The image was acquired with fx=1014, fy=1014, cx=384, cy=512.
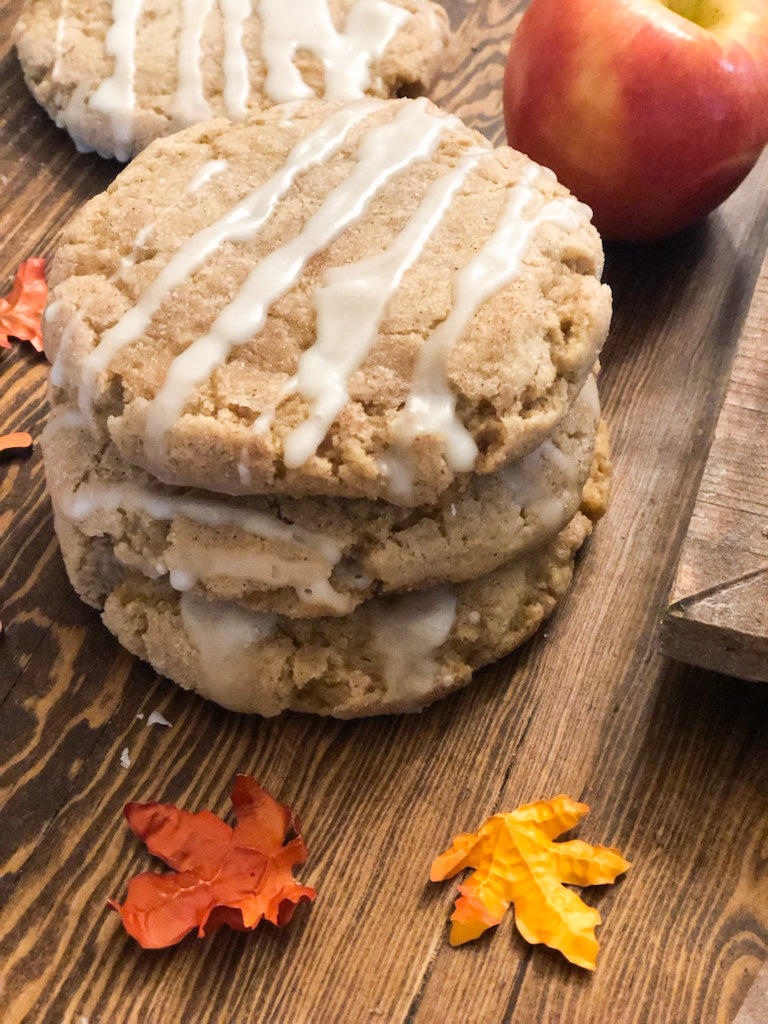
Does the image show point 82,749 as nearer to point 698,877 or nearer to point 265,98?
point 698,877

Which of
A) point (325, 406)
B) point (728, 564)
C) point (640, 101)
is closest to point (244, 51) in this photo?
point (640, 101)

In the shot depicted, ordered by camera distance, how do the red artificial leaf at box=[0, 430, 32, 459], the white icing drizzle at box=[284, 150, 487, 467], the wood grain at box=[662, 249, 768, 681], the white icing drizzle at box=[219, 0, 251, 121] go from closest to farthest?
the white icing drizzle at box=[284, 150, 487, 467] < the wood grain at box=[662, 249, 768, 681] < the red artificial leaf at box=[0, 430, 32, 459] < the white icing drizzle at box=[219, 0, 251, 121]

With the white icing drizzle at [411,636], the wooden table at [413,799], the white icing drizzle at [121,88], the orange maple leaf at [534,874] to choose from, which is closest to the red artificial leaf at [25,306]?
the wooden table at [413,799]

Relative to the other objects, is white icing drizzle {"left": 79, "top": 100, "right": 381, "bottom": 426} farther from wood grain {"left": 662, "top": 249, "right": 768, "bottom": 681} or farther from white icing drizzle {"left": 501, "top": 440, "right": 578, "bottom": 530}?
wood grain {"left": 662, "top": 249, "right": 768, "bottom": 681}

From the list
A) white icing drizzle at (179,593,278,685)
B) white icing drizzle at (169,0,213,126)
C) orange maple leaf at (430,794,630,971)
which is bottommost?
orange maple leaf at (430,794,630,971)

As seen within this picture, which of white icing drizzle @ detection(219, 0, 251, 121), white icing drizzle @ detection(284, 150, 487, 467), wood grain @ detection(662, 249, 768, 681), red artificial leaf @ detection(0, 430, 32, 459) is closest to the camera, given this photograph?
white icing drizzle @ detection(284, 150, 487, 467)

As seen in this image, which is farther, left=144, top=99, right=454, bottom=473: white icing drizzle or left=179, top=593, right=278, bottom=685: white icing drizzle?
left=179, top=593, right=278, bottom=685: white icing drizzle

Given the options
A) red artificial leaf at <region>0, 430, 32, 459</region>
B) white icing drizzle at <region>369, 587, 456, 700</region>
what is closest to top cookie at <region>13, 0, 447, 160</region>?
red artificial leaf at <region>0, 430, 32, 459</region>

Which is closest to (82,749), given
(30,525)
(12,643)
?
(12,643)
